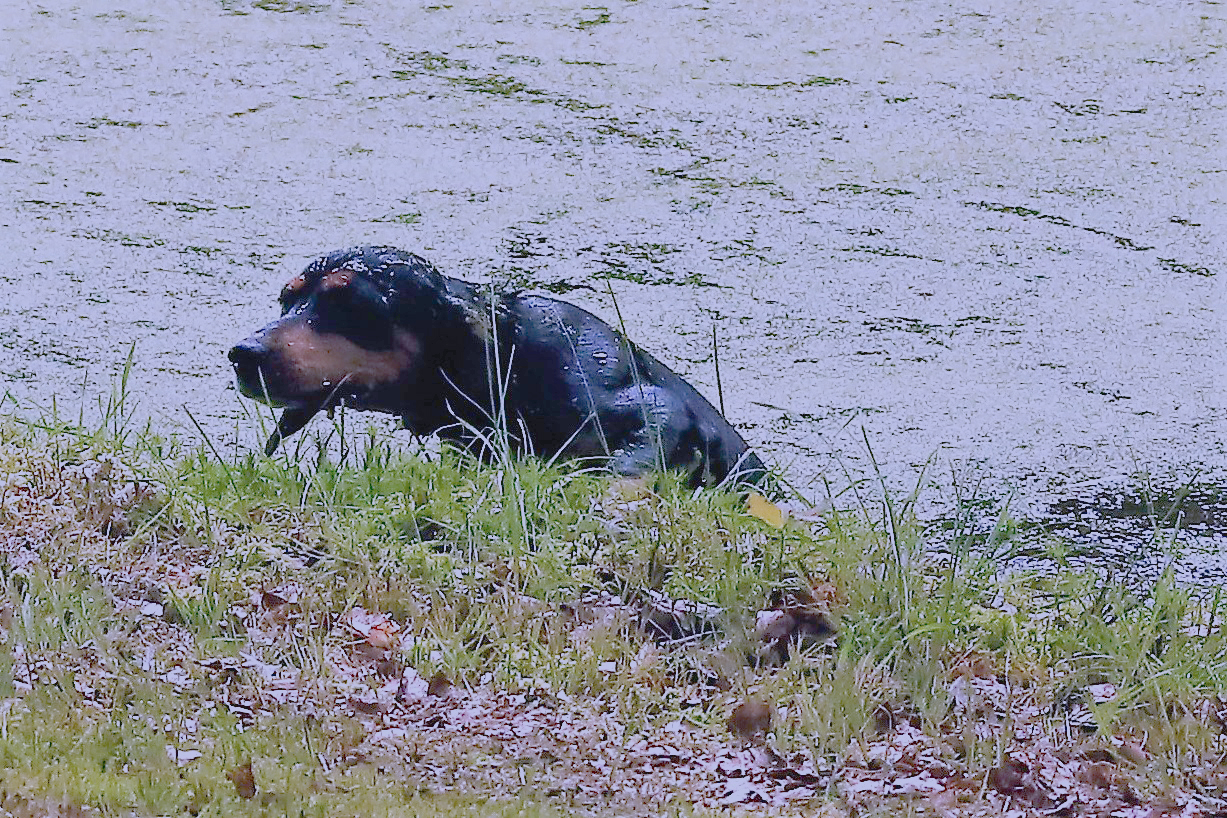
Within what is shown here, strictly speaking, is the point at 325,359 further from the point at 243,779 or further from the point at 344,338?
the point at 243,779

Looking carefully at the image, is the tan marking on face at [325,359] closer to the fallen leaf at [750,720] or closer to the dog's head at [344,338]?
the dog's head at [344,338]

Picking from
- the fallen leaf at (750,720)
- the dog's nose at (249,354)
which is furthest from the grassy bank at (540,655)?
the dog's nose at (249,354)

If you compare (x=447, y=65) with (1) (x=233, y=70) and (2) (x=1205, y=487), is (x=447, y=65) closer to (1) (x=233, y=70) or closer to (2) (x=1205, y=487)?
(1) (x=233, y=70)

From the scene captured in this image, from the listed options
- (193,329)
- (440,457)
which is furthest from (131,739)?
(193,329)

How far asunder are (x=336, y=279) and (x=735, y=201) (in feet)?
11.4

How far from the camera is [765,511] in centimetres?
420

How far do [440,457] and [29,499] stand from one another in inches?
38.0

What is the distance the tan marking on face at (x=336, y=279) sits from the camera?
430 cm

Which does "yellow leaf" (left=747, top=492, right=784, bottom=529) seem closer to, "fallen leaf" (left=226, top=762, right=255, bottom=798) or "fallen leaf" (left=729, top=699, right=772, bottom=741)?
"fallen leaf" (left=729, top=699, right=772, bottom=741)

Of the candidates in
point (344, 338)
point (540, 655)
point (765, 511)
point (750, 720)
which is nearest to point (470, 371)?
point (344, 338)

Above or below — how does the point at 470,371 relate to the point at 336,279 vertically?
below

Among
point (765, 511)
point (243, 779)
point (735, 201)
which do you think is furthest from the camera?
point (735, 201)

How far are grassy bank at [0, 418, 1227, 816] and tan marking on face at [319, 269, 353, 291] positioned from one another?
42 cm

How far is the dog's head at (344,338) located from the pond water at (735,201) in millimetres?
1193
